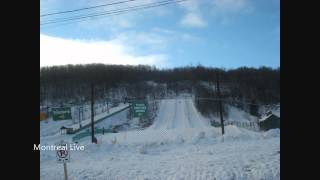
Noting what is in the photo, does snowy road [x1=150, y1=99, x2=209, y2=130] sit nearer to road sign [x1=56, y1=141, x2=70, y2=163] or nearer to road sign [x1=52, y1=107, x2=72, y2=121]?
road sign [x1=52, y1=107, x2=72, y2=121]

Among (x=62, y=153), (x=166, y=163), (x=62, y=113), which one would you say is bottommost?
(x=166, y=163)

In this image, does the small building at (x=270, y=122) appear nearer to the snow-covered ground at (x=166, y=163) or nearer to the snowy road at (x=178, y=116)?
the snowy road at (x=178, y=116)

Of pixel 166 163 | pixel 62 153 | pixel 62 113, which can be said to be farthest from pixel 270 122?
pixel 62 153

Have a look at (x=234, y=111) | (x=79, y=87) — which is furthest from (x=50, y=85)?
(x=234, y=111)

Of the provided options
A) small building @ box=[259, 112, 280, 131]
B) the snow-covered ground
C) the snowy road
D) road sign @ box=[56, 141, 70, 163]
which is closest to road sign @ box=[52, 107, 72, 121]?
the snow-covered ground

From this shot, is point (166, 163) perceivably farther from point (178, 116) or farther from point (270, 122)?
point (178, 116)

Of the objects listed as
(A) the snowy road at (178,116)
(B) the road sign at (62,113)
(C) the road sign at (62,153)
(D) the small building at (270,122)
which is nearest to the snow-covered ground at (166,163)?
(C) the road sign at (62,153)

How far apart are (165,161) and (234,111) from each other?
44.4 m

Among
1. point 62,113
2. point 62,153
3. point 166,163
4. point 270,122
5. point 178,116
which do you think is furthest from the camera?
point 178,116

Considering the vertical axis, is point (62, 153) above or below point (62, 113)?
below

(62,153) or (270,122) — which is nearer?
(62,153)

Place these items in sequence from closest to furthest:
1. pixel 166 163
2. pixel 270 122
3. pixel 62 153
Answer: pixel 62 153 → pixel 166 163 → pixel 270 122
